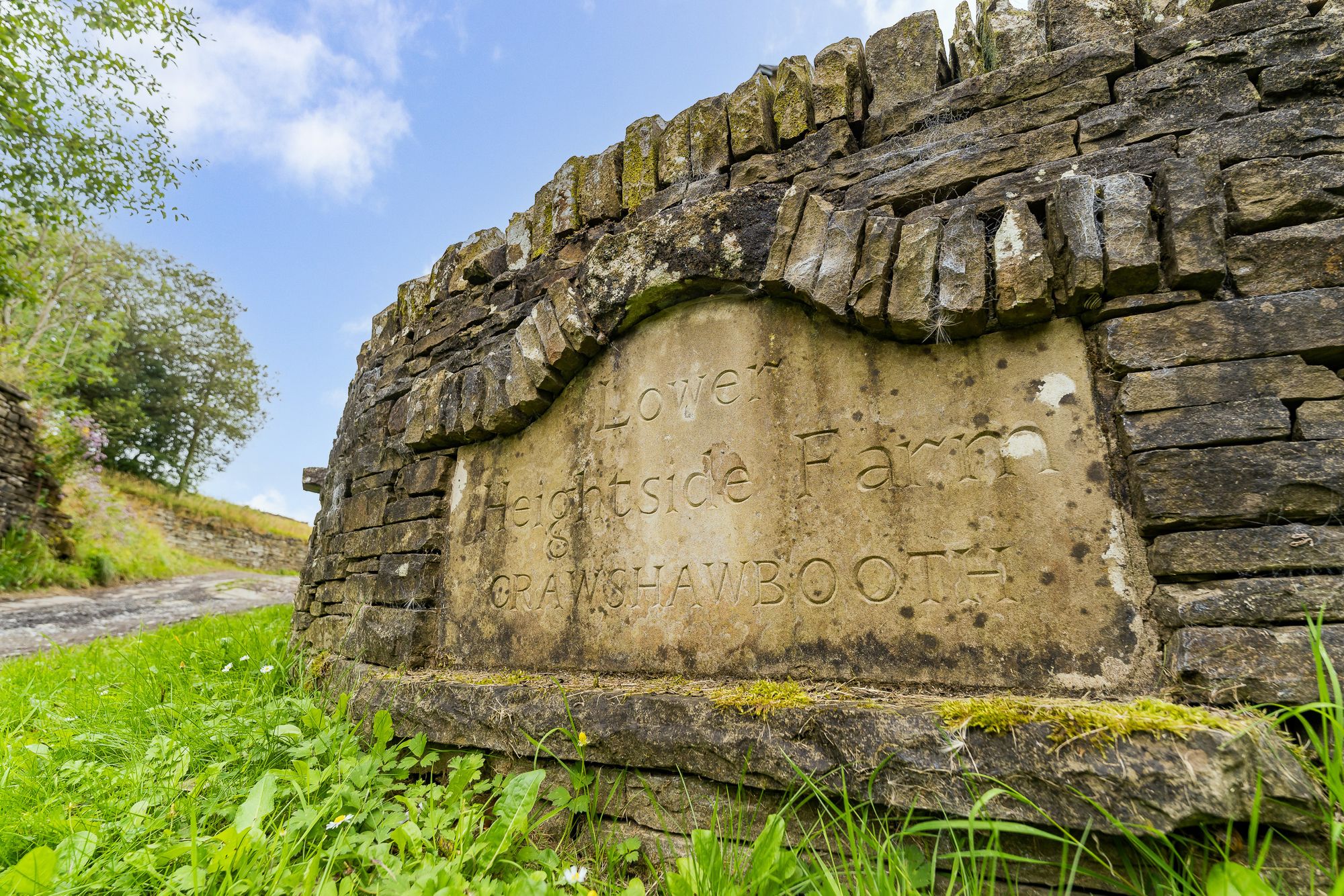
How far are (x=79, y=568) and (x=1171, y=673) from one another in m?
12.0

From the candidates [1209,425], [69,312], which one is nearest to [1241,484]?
[1209,425]

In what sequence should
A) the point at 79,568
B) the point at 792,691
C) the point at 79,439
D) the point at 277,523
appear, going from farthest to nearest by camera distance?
the point at 277,523, the point at 79,439, the point at 79,568, the point at 792,691

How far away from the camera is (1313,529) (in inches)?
56.4

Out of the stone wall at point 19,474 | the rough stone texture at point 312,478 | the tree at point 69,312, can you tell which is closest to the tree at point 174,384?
the tree at point 69,312

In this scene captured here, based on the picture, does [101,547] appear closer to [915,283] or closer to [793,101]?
[793,101]

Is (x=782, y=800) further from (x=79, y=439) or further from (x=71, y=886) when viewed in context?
(x=79, y=439)

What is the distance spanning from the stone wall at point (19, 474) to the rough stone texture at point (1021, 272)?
11.7m

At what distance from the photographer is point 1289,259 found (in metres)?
1.62

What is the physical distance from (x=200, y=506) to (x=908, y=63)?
1755 cm

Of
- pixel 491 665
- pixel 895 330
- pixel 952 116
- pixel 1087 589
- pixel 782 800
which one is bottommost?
pixel 782 800

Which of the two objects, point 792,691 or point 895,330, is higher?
point 895,330

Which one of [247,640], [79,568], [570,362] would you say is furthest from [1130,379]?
[79,568]

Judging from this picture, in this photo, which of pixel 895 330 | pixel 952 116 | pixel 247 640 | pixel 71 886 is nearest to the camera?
pixel 71 886

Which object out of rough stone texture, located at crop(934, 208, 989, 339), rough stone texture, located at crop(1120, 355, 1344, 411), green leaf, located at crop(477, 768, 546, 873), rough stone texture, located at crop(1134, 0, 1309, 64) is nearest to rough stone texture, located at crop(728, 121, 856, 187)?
rough stone texture, located at crop(934, 208, 989, 339)
